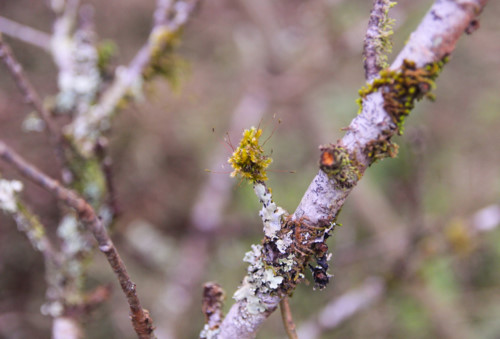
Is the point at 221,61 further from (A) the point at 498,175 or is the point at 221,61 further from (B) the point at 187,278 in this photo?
(A) the point at 498,175

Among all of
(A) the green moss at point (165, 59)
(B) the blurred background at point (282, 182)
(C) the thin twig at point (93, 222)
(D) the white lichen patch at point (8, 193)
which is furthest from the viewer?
(B) the blurred background at point (282, 182)

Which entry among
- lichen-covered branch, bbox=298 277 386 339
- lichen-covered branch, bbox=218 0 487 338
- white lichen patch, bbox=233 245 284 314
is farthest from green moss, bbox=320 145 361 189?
lichen-covered branch, bbox=298 277 386 339

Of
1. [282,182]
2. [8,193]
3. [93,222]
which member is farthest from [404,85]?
[282,182]

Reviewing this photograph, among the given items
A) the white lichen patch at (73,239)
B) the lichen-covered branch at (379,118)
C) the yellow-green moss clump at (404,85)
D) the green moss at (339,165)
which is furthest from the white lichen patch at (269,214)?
the white lichen patch at (73,239)

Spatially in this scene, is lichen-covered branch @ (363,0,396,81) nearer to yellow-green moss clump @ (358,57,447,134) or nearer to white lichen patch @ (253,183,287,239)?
yellow-green moss clump @ (358,57,447,134)

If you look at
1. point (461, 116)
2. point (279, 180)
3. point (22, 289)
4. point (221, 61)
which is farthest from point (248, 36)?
point (22, 289)

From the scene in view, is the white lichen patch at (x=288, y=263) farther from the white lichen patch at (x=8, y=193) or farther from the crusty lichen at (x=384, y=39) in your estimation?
the white lichen patch at (x=8, y=193)

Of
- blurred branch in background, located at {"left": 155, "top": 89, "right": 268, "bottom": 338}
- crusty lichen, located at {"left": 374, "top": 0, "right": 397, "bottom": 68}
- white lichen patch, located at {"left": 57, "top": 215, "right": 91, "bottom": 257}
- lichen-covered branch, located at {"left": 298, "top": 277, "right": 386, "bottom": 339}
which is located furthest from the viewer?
blurred branch in background, located at {"left": 155, "top": 89, "right": 268, "bottom": 338}

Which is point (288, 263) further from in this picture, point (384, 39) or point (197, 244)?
point (197, 244)
